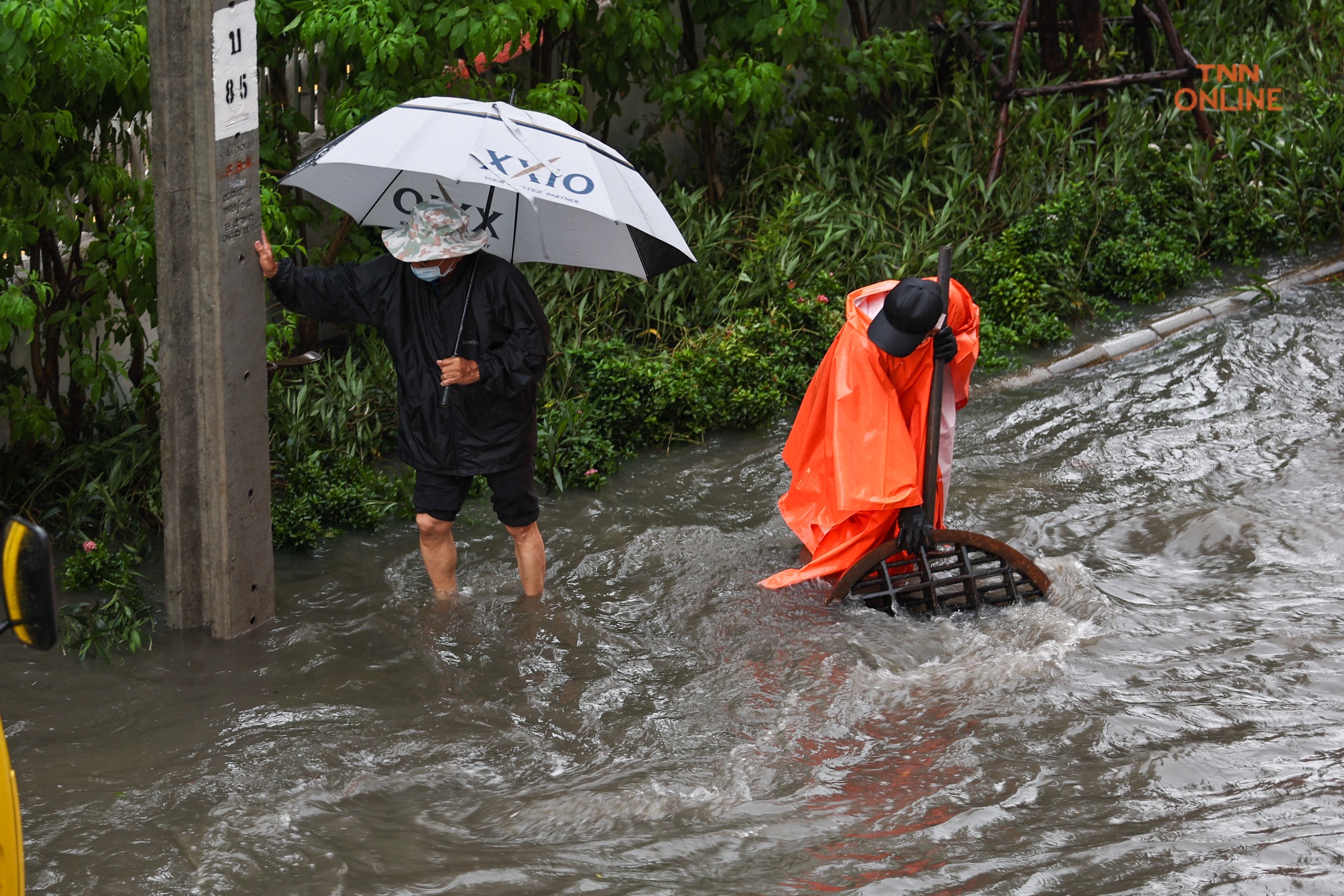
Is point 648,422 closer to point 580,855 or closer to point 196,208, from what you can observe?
point 196,208

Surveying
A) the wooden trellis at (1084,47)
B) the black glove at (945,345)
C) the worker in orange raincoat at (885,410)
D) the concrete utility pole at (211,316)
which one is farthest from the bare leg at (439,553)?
the wooden trellis at (1084,47)

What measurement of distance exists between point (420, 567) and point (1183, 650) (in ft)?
10.7

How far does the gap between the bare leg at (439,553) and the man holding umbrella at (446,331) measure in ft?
0.32

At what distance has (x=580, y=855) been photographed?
379 centimetres

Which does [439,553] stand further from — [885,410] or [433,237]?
[885,410]

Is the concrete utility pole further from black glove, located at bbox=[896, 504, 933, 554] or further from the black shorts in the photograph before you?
black glove, located at bbox=[896, 504, 933, 554]

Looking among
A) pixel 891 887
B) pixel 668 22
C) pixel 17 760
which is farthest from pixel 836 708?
pixel 668 22

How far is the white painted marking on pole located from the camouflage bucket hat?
2.14ft

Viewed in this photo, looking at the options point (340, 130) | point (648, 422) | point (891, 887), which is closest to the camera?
point (891, 887)

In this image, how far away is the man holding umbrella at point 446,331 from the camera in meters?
4.74

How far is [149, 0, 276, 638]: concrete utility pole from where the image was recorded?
4484 mm

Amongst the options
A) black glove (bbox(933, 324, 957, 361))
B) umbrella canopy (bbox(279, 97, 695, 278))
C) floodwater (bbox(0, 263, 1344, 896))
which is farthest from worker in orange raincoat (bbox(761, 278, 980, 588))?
umbrella canopy (bbox(279, 97, 695, 278))

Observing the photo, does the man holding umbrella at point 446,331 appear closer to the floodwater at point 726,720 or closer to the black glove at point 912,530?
the floodwater at point 726,720

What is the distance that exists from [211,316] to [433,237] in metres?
0.86
